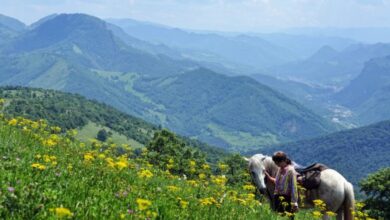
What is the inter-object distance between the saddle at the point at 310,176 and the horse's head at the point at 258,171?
1.13m

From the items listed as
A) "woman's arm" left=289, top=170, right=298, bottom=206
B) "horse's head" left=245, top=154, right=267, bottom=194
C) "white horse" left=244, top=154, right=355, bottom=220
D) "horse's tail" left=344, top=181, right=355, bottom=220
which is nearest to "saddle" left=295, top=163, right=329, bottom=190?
"white horse" left=244, top=154, right=355, bottom=220

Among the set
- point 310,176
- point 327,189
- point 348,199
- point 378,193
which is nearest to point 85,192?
point 310,176

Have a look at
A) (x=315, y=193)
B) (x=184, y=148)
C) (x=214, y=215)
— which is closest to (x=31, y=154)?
(x=214, y=215)

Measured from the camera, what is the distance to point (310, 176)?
1339 centimetres

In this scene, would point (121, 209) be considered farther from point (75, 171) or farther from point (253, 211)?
point (253, 211)

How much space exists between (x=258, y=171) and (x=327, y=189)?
80.7 inches

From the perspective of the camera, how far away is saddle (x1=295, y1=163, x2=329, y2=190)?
13305 millimetres

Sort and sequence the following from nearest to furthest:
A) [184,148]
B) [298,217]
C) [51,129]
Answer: [298,217] < [51,129] < [184,148]

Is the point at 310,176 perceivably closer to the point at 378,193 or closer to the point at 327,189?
the point at 327,189

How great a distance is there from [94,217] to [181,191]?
14.5 feet

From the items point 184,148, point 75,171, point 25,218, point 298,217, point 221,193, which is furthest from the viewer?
point 184,148

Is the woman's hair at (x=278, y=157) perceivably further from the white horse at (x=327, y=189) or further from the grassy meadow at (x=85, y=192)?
the grassy meadow at (x=85, y=192)

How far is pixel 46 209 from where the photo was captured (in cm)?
564

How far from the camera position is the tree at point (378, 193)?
139 feet
